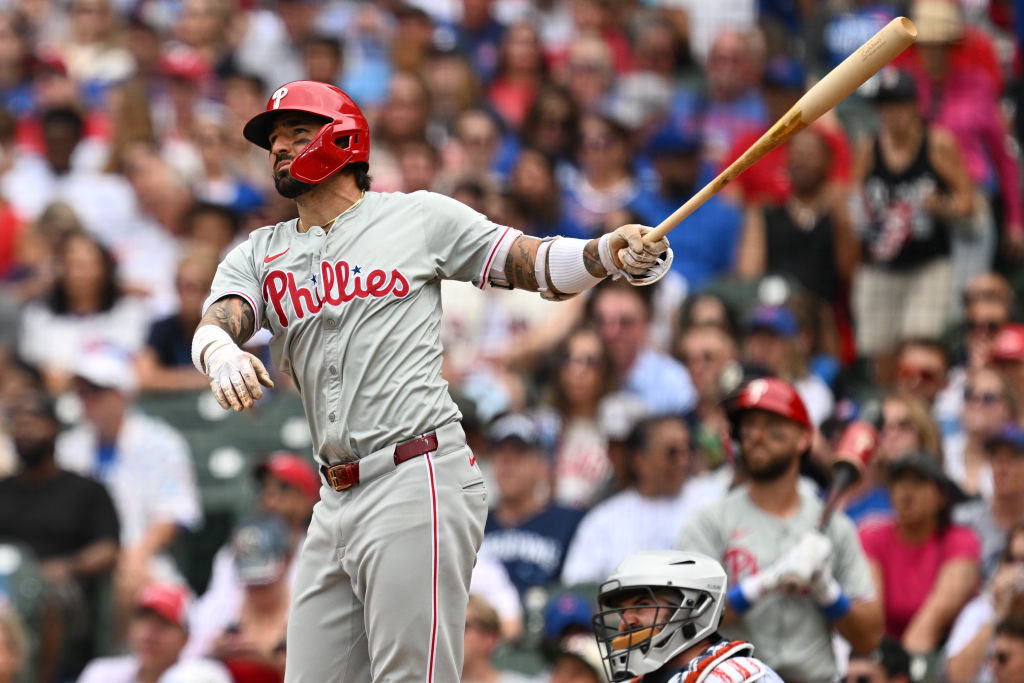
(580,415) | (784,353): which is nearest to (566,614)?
(580,415)

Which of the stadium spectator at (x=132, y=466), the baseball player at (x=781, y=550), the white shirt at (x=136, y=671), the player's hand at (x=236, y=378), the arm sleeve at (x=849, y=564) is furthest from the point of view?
the stadium spectator at (x=132, y=466)

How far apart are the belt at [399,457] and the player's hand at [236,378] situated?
1.28ft

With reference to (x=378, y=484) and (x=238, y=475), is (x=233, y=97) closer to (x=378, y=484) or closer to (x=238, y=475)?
(x=238, y=475)

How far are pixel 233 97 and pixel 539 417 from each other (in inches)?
172

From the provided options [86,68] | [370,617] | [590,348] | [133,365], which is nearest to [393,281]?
[370,617]

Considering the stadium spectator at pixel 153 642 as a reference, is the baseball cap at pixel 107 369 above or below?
above

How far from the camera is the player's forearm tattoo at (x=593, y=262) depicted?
4.59m

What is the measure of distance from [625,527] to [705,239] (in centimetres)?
294

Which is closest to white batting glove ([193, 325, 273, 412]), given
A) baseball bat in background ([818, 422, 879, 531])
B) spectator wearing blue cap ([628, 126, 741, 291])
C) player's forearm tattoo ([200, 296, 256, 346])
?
player's forearm tattoo ([200, 296, 256, 346])

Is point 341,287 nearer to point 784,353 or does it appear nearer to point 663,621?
point 663,621

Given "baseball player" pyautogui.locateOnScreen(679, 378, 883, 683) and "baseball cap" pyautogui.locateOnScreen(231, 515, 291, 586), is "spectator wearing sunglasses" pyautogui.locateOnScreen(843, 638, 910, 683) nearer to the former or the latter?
"baseball player" pyautogui.locateOnScreen(679, 378, 883, 683)

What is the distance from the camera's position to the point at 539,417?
29.9ft

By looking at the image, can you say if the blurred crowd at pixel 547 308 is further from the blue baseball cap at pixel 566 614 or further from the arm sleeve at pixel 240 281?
the arm sleeve at pixel 240 281

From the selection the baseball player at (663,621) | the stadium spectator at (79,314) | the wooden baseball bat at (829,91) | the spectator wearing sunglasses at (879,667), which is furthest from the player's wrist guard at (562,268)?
the stadium spectator at (79,314)
